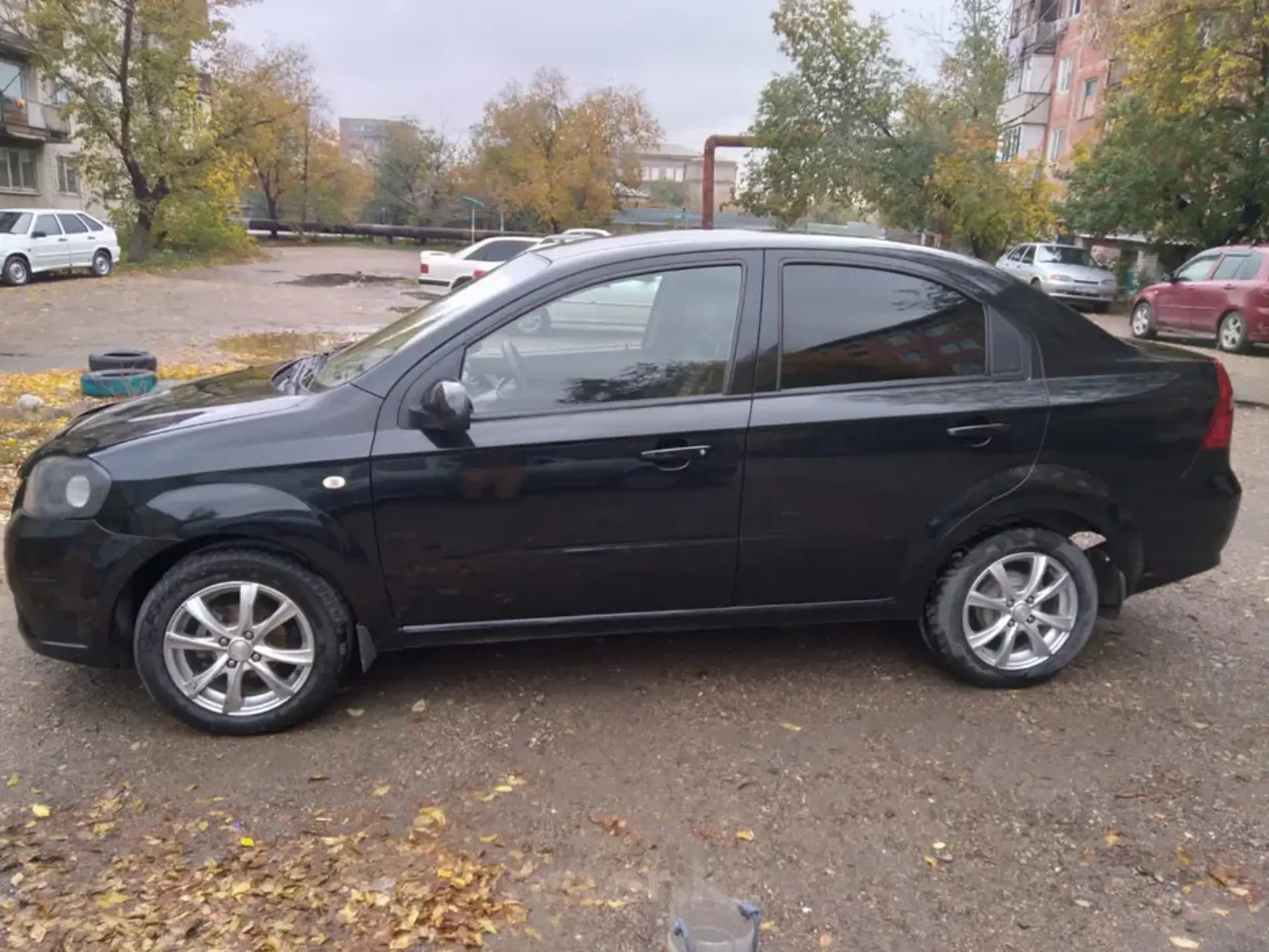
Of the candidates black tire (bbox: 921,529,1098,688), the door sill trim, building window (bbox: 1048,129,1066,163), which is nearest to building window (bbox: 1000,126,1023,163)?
building window (bbox: 1048,129,1066,163)

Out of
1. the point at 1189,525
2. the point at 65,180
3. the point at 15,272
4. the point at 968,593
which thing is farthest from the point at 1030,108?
the point at 968,593

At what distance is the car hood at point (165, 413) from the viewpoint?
3.58 metres

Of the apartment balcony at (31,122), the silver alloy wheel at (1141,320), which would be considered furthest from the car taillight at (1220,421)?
the apartment balcony at (31,122)

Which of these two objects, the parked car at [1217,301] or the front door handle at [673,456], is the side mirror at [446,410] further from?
the parked car at [1217,301]

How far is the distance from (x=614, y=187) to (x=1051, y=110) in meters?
20.9

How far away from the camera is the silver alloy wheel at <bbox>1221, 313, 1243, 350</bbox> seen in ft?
52.7

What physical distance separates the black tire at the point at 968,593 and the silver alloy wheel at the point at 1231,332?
47.6 ft

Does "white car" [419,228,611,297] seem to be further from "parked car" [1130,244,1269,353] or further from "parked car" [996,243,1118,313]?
"parked car" [1130,244,1269,353]

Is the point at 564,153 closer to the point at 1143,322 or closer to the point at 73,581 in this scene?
the point at 1143,322

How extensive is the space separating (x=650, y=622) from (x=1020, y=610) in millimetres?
1448

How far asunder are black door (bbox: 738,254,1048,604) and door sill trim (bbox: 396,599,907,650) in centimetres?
5

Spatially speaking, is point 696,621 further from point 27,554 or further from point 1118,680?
point 27,554

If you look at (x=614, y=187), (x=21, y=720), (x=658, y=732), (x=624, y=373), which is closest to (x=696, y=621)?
(x=658, y=732)

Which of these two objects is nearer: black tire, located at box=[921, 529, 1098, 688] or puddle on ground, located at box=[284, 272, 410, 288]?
black tire, located at box=[921, 529, 1098, 688]
